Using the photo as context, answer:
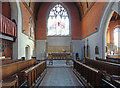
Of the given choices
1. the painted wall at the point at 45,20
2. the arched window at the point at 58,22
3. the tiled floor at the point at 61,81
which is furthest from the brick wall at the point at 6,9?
the arched window at the point at 58,22

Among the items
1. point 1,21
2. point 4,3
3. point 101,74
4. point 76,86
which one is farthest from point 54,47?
point 101,74

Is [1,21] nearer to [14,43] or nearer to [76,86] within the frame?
[14,43]

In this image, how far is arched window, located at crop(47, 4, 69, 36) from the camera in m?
13.1

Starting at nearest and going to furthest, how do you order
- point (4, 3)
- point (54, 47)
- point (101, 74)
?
point (101, 74), point (4, 3), point (54, 47)

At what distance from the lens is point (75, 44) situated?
12.8 meters

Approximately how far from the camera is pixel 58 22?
13203 mm

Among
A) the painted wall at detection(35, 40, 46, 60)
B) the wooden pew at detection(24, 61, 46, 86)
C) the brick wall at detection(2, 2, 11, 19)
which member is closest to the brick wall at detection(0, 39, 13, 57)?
the brick wall at detection(2, 2, 11, 19)

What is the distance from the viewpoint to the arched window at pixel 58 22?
42.9 feet

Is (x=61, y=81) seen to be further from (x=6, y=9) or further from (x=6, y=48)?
(x=6, y=9)

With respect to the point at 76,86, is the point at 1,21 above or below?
above

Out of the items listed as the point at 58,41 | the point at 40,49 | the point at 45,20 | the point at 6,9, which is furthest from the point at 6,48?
the point at 45,20

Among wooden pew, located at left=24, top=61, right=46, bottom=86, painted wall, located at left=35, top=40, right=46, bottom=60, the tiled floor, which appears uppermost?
painted wall, located at left=35, top=40, right=46, bottom=60

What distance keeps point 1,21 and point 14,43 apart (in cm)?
193

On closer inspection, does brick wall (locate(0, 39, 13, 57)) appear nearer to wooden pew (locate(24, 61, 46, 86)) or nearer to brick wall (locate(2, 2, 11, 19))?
brick wall (locate(2, 2, 11, 19))
